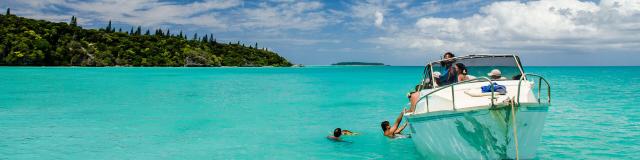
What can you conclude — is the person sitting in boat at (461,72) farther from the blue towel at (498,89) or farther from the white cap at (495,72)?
the blue towel at (498,89)

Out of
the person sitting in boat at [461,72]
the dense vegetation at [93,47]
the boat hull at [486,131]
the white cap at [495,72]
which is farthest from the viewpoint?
the dense vegetation at [93,47]

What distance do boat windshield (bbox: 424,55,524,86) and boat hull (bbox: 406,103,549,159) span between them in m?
1.23

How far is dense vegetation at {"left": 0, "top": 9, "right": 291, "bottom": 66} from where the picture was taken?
373 ft

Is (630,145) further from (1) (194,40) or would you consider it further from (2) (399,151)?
(1) (194,40)

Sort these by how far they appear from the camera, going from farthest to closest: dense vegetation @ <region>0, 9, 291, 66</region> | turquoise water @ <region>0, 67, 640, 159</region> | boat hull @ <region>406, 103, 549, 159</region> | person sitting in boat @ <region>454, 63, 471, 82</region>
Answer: dense vegetation @ <region>0, 9, 291, 66</region> → turquoise water @ <region>0, 67, 640, 159</region> → person sitting in boat @ <region>454, 63, 471, 82</region> → boat hull @ <region>406, 103, 549, 159</region>

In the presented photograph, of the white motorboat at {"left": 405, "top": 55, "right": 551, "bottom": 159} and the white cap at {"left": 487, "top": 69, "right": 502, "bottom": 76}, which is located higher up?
the white cap at {"left": 487, "top": 69, "right": 502, "bottom": 76}

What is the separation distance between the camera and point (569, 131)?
15.5m

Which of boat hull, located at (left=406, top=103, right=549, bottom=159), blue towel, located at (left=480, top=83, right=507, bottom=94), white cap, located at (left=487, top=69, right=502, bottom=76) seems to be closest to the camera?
boat hull, located at (left=406, top=103, right=549, bottom=159)

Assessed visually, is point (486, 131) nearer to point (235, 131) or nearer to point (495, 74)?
point (495, 74)

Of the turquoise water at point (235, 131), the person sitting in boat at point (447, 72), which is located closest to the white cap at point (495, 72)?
the person sitting in boat at point (447, 72)

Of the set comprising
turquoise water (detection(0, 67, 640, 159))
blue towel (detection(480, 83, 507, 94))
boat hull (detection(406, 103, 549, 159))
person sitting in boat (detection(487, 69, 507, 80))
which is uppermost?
person sitting in boat (detection(487, 69, 507, 80))

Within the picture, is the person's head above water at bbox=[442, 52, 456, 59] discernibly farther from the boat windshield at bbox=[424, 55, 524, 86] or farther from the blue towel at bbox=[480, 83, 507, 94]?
the blue towel at bbox=[480, 83, 507, 94]

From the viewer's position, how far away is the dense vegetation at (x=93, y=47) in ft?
373

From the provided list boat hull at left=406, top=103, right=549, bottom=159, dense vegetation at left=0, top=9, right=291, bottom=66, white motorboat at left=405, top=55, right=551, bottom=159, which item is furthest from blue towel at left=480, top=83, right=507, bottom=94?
dense vegetation at left=0, top=9, right=291, bottom=66
